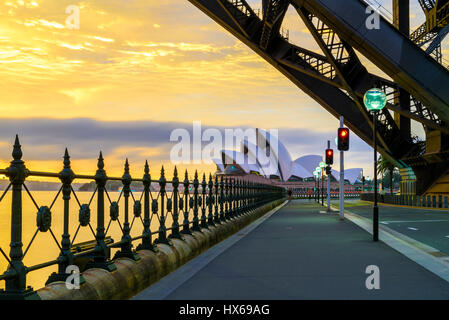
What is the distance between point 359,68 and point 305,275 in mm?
31868

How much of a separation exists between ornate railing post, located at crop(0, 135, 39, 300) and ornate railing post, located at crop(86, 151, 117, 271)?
1.76 metres

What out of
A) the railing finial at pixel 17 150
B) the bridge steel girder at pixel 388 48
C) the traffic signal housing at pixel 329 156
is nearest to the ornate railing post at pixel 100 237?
the railing finial at pixel 17 150

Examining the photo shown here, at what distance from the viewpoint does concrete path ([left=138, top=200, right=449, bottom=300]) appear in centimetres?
748

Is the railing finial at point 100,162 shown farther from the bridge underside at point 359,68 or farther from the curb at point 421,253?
the bridge underside at point 359,68

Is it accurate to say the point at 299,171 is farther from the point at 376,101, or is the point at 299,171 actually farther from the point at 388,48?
the point at 376,101

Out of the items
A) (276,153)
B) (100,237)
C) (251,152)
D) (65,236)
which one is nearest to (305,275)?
(100,237)

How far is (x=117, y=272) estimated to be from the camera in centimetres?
707

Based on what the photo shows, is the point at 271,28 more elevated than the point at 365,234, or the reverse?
the point at 271,28

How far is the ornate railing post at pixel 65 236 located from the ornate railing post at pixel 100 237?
2.73 ft

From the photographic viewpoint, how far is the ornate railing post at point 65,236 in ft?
19.4

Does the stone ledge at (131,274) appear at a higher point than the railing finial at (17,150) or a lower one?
lower
